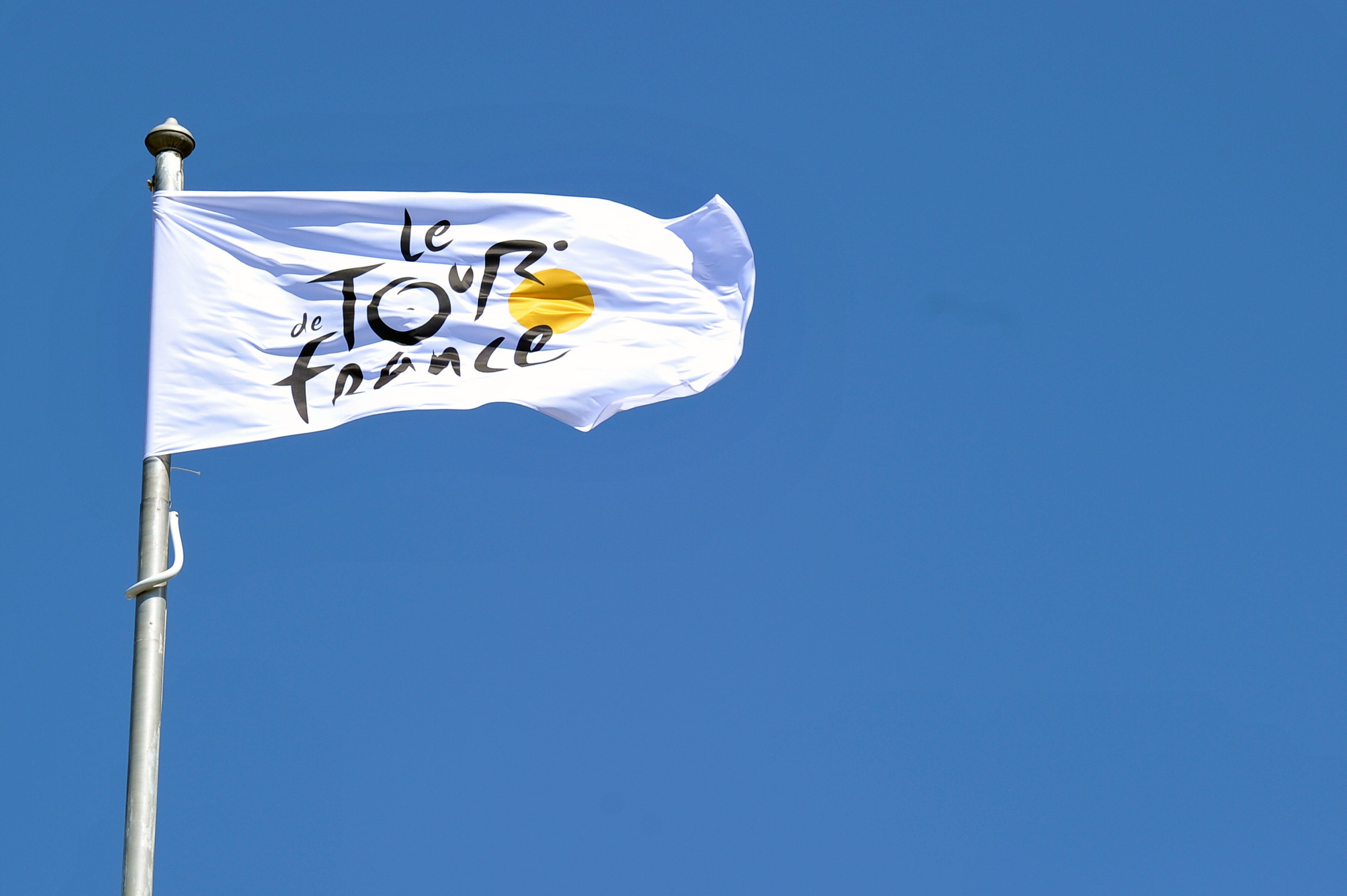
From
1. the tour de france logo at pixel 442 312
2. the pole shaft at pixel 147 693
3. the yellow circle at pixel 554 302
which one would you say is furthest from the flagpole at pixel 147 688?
the yellow circle at pixel 554 302

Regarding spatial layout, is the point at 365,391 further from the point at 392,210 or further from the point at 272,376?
A: the point at 392,210

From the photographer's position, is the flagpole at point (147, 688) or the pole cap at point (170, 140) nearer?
the flagpole at point (147, 688)

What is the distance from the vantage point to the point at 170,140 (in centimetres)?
1550

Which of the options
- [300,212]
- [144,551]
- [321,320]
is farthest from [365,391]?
[144,551]

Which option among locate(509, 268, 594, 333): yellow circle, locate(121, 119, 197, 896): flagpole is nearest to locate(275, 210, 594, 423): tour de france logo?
locate(509, 268, 594, 333): yellow circle

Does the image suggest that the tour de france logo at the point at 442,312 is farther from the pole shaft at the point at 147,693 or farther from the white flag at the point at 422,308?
the pole shaft at the point at 147,693

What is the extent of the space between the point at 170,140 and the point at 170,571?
13.6 ft

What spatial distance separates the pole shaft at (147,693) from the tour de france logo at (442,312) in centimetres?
236

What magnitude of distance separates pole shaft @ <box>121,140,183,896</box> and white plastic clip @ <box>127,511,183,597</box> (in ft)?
0.13

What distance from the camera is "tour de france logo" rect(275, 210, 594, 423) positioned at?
16391 mm

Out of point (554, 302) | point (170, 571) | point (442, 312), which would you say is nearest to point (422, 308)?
point (442, 312)

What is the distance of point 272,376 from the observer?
15961mm

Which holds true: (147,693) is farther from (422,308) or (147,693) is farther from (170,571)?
(422,308)

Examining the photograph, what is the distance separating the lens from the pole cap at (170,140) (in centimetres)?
1541
